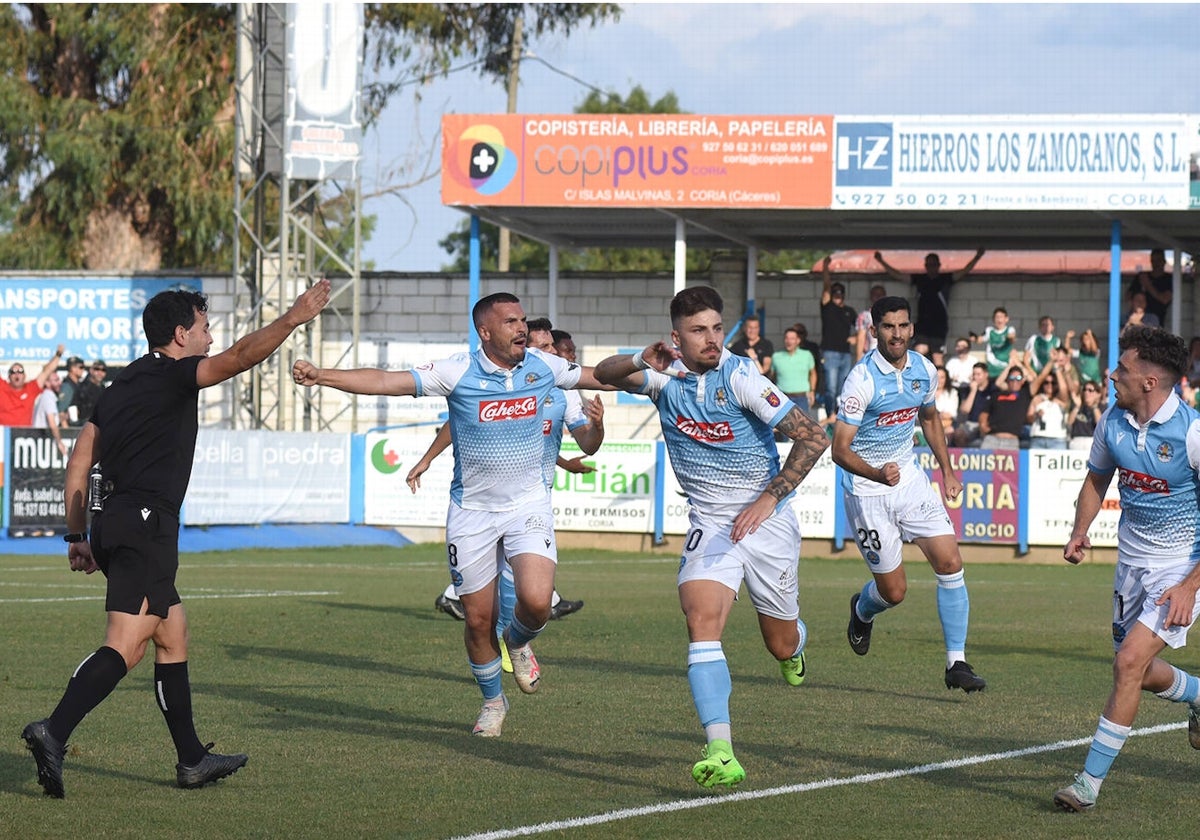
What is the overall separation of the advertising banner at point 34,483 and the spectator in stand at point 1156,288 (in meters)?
15.9

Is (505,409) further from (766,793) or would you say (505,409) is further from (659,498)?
(659,498)

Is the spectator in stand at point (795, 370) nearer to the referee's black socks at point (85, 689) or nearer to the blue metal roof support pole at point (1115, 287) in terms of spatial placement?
the blue metal roof support pole at point (1115, 287)

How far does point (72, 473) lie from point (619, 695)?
4.19 meters

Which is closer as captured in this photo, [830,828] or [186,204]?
[830,828]

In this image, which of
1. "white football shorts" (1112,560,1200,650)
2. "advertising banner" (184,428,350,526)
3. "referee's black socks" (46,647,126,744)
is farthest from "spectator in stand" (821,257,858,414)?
"referee's black socks" (46,647,126,744)

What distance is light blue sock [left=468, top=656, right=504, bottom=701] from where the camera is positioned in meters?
9.16

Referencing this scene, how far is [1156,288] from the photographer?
87.9 feet

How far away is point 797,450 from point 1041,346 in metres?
19.8

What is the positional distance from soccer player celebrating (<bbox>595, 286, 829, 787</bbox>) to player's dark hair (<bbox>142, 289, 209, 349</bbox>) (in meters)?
2.04

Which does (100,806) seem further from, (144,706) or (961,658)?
(961,658)

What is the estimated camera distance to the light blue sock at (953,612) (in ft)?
35.7

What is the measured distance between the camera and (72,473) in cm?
748

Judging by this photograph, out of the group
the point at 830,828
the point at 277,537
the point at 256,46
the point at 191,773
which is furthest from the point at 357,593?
the point at 256,46

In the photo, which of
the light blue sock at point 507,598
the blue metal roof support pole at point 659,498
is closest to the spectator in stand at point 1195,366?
the blue metal roof support pole at point 659,498
